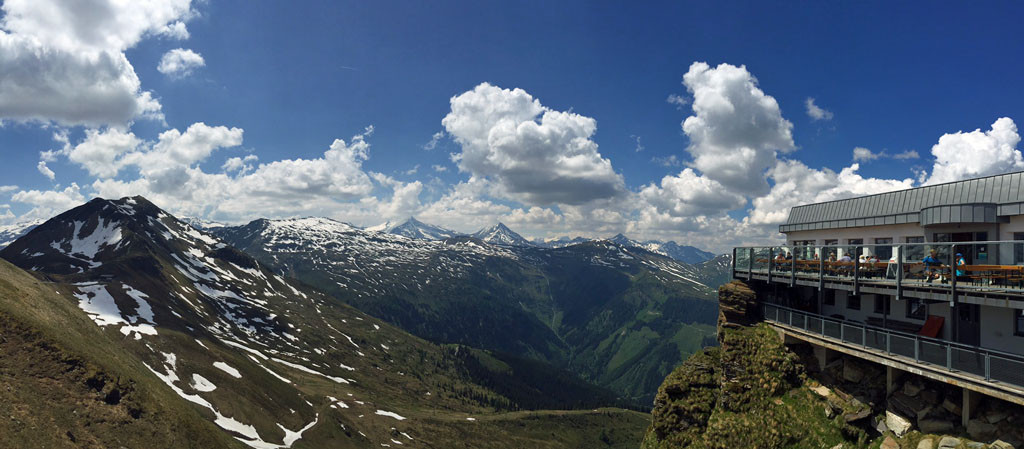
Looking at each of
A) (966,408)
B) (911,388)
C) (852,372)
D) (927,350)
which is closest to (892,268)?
(927,350)

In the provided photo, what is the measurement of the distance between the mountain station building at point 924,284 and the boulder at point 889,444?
2.97 metres

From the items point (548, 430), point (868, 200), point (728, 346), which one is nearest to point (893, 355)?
point (728, 346)

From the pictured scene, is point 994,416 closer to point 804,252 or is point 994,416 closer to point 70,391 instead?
point 804,252

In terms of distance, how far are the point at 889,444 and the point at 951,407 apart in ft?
8.67

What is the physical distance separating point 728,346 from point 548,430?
193188mm

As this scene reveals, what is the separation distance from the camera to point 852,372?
2147 centimetres

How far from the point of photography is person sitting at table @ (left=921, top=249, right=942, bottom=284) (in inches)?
764

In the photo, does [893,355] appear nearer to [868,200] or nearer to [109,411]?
[868,200]

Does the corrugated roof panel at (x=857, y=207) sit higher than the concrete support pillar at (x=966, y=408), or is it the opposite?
the corrugated roof panel at (x=857, y=207)

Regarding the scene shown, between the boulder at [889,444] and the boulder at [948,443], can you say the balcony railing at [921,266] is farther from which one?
the boulder at [889,444]

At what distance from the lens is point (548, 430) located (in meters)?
200

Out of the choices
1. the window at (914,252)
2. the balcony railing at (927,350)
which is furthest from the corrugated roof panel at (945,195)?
the balcony railing at (927,350)

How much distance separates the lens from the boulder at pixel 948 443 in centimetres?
1552

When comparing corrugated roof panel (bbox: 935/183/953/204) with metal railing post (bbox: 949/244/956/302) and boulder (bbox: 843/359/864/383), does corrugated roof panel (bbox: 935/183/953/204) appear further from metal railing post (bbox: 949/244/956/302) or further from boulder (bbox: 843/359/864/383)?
boulder (bbox: 843/359/864/383)
